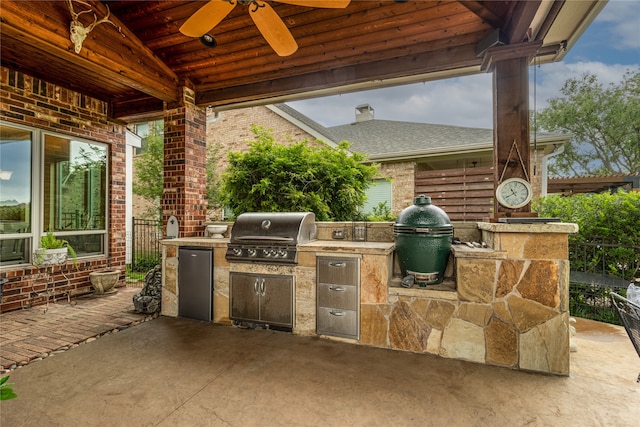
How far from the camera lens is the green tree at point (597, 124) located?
1148 centimetres

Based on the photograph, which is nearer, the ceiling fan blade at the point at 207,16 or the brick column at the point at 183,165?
the ceiling fan blade at the point at 207,16

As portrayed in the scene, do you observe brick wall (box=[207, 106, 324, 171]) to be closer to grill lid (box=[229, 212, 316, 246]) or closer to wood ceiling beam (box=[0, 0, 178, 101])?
wood ceiling beam (box=[0, 0, 178, 101])

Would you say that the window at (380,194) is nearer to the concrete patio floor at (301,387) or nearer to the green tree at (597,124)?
the concrete patio floor at (301,387)

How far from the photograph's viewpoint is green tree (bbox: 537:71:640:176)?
11484mm

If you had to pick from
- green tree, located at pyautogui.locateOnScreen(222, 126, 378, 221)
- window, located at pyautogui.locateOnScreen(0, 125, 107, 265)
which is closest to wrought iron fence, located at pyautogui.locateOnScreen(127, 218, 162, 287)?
window, located at pyautogui.locateOnScreen(0, 125, 107, 265)

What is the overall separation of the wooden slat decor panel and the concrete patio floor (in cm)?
293

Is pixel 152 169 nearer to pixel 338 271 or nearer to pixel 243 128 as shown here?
pixel 243 128

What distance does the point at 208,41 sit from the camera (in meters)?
3.29

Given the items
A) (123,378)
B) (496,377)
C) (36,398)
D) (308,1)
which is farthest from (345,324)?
(308,1)

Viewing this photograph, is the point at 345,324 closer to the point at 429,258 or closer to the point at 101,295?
the point at 429,258

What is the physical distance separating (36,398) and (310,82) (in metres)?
3.83

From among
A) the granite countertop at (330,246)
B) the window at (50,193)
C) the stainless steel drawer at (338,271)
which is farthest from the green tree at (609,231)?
the window at (50,193)

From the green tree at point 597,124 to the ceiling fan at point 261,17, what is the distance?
1422cm

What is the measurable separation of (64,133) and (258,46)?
10.8 feet
